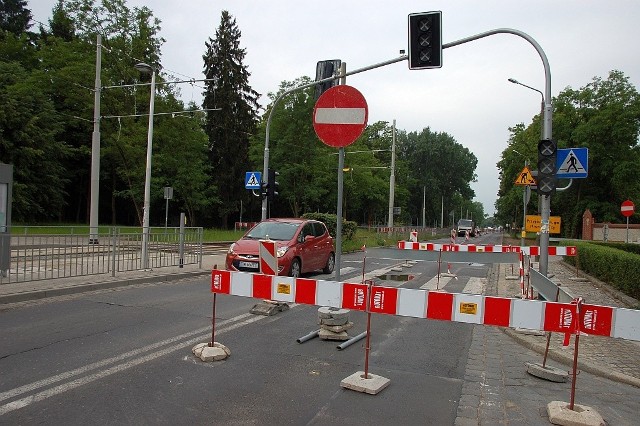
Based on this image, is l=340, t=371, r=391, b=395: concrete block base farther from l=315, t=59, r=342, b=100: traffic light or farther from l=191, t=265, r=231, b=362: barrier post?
l=315, t=59, r=342, b=100: traffic light

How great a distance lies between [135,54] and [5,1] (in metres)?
29.4

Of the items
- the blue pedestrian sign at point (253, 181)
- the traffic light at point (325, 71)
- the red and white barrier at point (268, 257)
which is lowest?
the red and white barrier at point (268, 257)

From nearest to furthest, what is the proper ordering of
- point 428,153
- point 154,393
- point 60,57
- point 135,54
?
point 154,393 → point 135,54 → point 60,57 → point 428,153

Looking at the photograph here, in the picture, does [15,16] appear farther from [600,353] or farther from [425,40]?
[600,353]

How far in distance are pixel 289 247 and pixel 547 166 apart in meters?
6.02

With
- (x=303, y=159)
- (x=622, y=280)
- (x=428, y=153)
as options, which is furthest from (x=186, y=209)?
(x=428, y=153)

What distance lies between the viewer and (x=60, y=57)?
35.1m

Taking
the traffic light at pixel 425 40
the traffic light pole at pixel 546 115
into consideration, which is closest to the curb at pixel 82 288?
the traffic light at pixel 425 40

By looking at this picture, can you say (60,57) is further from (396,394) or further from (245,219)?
(396,394)

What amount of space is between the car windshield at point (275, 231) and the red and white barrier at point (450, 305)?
6390 millimetres

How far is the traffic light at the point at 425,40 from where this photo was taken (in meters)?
10.2

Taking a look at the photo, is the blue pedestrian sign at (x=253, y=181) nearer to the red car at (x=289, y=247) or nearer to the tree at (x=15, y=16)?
the red car at (x=289, y=247)

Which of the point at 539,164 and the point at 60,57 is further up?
the point at 60,57

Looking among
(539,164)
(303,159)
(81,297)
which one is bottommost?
(81,297)
